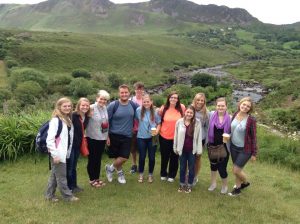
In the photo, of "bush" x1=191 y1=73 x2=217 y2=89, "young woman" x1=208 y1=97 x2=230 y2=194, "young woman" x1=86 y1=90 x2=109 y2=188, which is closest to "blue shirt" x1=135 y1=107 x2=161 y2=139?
"young woman" x1=86 y1=90 x2=109 y2=188

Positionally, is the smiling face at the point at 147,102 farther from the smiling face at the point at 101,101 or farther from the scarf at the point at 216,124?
the scarf at the point at 216,124

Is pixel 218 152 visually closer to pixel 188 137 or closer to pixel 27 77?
pixel 188 137

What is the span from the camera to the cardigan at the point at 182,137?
348 inches

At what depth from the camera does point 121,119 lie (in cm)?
916

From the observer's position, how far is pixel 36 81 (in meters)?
65.9

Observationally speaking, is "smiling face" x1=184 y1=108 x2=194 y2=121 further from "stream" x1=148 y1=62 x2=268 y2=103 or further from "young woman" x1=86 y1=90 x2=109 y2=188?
"stream" x1=148 y1=62 x2=268 y2=103

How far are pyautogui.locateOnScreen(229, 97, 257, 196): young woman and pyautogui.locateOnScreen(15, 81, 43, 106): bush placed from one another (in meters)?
47.1

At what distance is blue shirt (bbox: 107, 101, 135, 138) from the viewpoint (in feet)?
29.9

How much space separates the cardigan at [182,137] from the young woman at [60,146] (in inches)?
96.6

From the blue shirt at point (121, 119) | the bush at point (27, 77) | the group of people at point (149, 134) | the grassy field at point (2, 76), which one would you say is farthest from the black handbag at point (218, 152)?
the grassy field at point (2, 76)

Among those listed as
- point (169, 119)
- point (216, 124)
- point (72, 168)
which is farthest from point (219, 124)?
point (72, 168)

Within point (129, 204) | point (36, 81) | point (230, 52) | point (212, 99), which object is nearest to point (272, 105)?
point (212, 99)

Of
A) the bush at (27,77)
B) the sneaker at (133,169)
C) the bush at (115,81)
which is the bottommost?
the bush at (115,81)

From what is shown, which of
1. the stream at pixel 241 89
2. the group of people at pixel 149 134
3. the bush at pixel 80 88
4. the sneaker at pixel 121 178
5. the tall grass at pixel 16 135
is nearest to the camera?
the group of people at pixel 149 134
